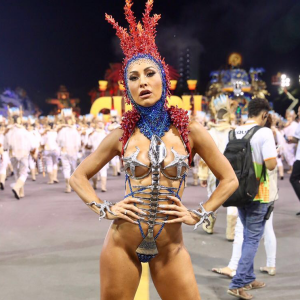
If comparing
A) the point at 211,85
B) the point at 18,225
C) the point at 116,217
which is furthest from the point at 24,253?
the point at 211,85

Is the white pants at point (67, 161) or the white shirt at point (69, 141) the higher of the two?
the white shirt at point (69, 141)

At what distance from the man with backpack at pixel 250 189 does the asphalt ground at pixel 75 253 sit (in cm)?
30

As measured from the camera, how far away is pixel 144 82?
2.30 metres

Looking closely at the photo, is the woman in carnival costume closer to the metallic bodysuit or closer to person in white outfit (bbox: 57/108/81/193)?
the metallic bodysuit

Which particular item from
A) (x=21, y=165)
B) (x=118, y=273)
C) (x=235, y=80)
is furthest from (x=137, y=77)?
(x=235, y=80)

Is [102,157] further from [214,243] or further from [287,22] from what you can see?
[287,22]

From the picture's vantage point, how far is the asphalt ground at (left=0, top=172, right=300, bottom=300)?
162 inches

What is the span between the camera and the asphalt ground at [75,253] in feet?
13.5

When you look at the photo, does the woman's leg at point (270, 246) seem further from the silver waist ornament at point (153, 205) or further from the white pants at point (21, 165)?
the white pants at point (21, 165)

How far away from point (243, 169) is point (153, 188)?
6.16ft

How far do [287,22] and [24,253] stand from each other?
75.4 feet

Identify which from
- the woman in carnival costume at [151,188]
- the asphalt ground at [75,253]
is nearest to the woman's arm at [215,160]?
the woman in carnival costume at [151,188]

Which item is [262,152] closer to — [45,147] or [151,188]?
[151,188]

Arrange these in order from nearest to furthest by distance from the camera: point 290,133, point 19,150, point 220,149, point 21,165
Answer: point 220,149
point 19,150
point 21,165
point 290,133
